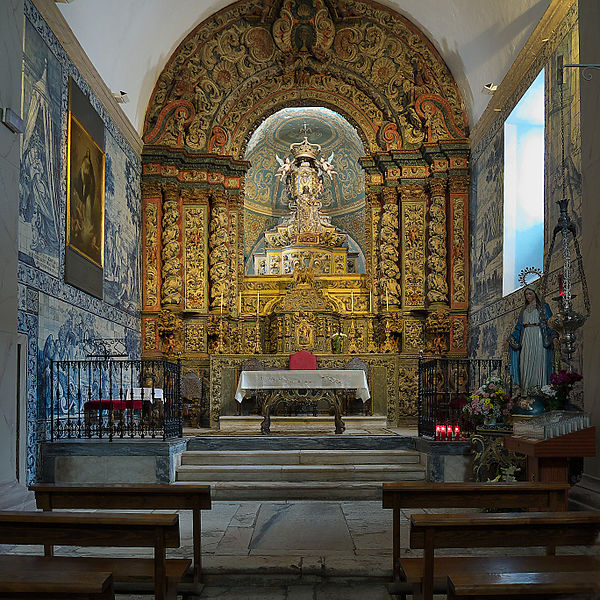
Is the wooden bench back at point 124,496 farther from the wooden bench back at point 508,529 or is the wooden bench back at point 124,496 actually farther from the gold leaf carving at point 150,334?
the gold leaf carving at point 150,334

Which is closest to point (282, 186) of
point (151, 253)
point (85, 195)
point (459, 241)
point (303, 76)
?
point (303, 76)

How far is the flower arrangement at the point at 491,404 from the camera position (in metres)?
9.63

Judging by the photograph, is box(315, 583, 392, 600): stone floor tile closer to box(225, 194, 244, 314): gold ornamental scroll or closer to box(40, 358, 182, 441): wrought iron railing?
box(40, 358, 182, 441): wrought iron railing

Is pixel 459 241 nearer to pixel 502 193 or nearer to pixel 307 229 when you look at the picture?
pixel 502 193

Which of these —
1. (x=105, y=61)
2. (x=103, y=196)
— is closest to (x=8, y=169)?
(x=103, y=196)

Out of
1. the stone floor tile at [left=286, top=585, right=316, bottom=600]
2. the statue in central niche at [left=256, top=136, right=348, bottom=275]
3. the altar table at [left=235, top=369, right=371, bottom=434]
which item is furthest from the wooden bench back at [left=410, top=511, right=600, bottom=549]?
the statue in central niche at [left=256, top=136, right=348, bottom=275]

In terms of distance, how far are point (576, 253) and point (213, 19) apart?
430 inches

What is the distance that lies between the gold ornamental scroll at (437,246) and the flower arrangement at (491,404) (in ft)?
20.1

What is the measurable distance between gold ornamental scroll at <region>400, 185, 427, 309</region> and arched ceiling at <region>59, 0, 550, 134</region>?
80.2 inches

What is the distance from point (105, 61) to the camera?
43.2ft

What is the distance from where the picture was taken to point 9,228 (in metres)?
7.64

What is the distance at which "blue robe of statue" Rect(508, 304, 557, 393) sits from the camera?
30.1ft

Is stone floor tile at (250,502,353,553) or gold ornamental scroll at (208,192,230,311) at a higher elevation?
gold ornamental scroll at (208,192,230,311)

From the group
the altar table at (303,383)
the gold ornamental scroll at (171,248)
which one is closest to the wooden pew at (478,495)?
the altar table at (303,383)
